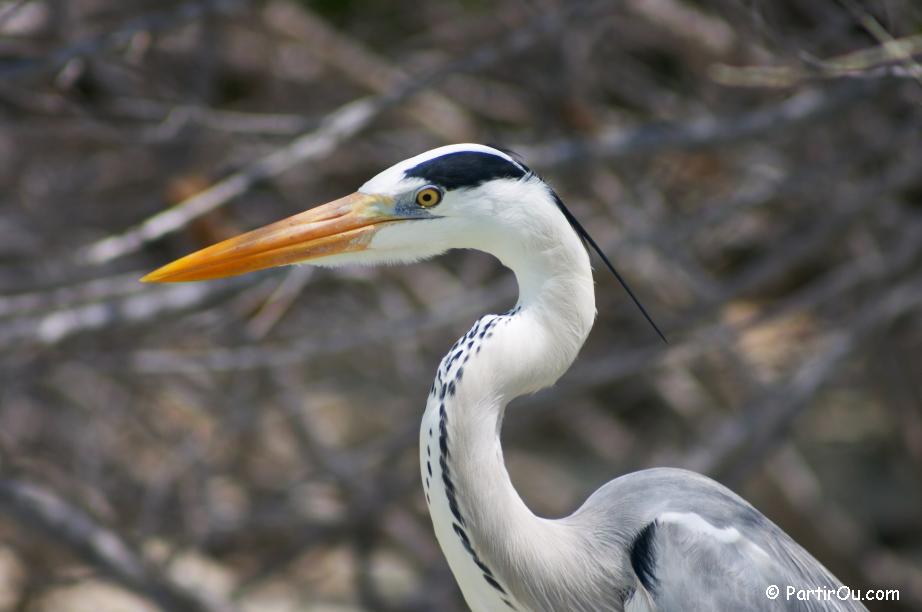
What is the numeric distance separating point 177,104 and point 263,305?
2.18 feet

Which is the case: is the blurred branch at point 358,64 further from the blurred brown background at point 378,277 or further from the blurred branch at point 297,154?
the blurred branch at point 297,154

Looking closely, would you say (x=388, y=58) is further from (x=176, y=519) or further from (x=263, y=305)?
(x=176, y=519)

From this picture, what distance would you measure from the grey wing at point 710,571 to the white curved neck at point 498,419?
5.7 inches

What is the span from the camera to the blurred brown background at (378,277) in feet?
10.1

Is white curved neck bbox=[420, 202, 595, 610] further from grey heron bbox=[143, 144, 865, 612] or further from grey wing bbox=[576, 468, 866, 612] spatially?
grey wing bbox=[576, 468, 866, 612]

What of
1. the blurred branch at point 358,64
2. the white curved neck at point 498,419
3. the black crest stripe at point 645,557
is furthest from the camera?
the blurred branch at point 358,64

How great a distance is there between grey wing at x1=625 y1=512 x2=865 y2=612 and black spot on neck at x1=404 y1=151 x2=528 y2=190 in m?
0.64

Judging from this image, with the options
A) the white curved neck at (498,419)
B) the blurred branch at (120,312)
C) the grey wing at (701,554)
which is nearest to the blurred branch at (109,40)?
the blurred branch at (120,312)

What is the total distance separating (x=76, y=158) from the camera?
4.32 metres

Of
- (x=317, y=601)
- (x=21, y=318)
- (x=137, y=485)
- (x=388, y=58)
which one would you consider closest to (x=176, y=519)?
(x=137, y=485)

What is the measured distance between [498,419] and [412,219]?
350mm

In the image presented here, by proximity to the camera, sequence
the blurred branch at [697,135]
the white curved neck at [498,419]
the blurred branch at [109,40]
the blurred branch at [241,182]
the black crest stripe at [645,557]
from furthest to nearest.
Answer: the blurred branch at [697,135] → the blurred branch at [241,182] → the blurred branch at [109,40] → the black crest stripe at [645,557] → the white curved neck at [498,419]

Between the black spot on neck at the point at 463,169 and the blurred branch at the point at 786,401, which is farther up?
the black spot on neck at the point at 463,169

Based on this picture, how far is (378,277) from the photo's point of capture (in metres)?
4.14
